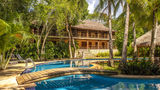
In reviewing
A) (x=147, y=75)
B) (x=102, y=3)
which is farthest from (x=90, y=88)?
(x=102, y=3)

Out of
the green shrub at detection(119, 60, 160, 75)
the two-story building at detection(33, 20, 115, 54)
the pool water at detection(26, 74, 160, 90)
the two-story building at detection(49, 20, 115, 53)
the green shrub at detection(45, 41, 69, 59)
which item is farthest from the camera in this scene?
the two-story building at detection(49, 20, 115, 53)

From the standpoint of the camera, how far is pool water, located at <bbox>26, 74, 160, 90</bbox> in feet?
17.5

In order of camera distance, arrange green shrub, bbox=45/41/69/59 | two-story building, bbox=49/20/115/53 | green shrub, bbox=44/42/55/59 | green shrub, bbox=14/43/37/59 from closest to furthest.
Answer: green shrub, bbox=14/43/37/59, green shrub, bbox=44/42/55/59, green shrub, bbox=45/41/69/59, two-story building, bbox=49/20/115/53

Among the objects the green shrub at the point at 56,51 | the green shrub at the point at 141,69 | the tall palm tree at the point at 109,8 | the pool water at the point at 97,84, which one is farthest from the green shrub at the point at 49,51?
the green shrub at the point at 141,69

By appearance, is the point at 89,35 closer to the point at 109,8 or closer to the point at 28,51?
the point at 28,51

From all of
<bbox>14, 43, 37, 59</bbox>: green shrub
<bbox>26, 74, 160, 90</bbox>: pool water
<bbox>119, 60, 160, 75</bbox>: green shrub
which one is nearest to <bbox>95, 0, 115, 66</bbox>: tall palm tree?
<bbox>119, 60, 160, 75</bbox>: green shrub

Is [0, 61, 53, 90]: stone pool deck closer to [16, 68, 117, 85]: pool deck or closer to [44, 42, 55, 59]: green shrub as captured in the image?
[16, 68, 117, 85]: pool deck

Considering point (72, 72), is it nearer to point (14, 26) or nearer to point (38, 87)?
point (38, 87)

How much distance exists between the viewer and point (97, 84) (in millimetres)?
5938

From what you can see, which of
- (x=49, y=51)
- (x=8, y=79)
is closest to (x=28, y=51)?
(x=49, y=51)

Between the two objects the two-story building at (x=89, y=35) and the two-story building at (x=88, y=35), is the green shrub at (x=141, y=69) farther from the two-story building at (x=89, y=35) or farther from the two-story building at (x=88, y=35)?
the two-story building at (x=89, y=35)

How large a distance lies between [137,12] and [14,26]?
28.9 feet

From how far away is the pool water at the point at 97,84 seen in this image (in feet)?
17.5

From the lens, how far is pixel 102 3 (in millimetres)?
10406
